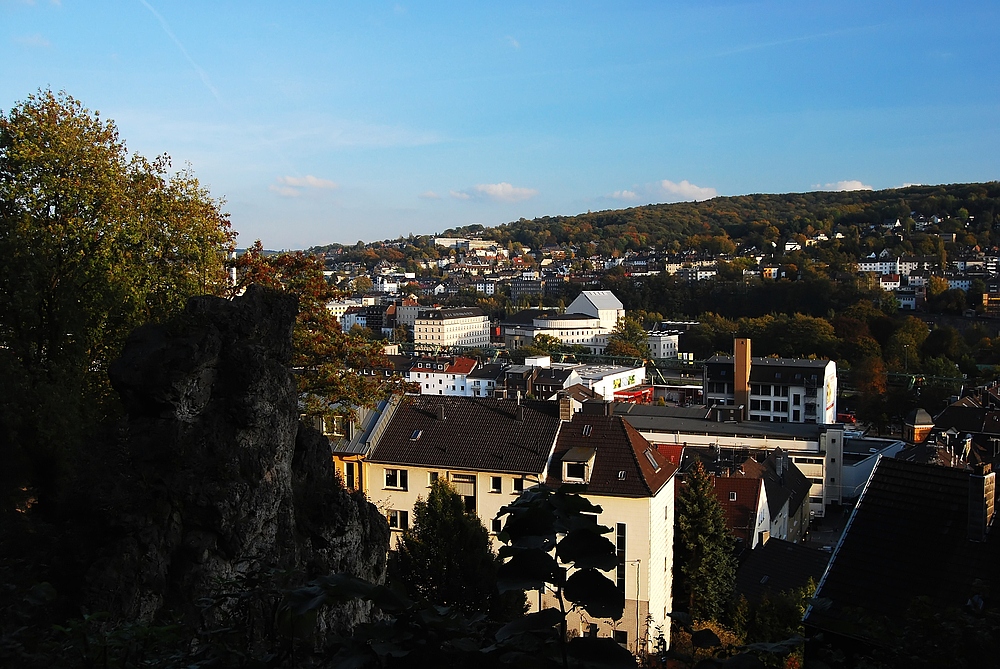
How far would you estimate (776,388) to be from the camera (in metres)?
52.4

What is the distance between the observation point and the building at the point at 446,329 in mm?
107438

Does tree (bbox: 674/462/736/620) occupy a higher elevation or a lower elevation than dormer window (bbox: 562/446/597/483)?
lower

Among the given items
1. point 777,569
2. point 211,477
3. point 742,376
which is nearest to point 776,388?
point 742,376

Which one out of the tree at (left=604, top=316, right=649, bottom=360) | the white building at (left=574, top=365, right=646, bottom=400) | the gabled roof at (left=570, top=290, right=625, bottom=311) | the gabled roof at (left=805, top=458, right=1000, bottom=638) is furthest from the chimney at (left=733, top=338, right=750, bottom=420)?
the gabled roof at (left=570, top=290, right=625, bottom=311)

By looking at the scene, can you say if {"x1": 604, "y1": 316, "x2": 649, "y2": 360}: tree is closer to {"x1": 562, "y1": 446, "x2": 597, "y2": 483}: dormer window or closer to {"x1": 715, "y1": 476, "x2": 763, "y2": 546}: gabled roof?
{"x1": 715, "y1": 476, "x2": 763, "y2": 546}: gabled roof

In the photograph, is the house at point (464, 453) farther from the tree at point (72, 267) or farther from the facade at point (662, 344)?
the facade at point (662, 344)

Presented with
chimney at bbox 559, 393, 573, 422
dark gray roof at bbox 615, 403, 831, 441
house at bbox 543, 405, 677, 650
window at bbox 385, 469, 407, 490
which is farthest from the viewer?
dark gray roof at bbox 615, 403, 831, 441

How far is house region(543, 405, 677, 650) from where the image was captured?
1744cm

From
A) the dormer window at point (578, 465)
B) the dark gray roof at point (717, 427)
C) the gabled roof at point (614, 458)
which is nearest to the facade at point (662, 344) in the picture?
the dark gray roof at point (717, 427)

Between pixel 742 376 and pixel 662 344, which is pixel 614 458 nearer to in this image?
pixel 742 376

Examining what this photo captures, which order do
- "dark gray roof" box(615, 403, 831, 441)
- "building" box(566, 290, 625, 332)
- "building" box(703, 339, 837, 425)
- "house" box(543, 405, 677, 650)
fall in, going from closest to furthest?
1. "house" box(543, 405, 677, 650)
2. "dark gray roof" box(615, 403, 831, 441)
3. "building" box(703, 339, 837, 425)
4. "building" box(566, 290, 625, 332)

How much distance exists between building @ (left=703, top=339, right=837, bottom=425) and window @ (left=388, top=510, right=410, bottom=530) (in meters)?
35.0

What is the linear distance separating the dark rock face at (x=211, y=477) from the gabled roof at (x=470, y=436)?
35.0ft

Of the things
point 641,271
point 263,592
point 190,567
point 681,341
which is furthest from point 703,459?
point 641,271
